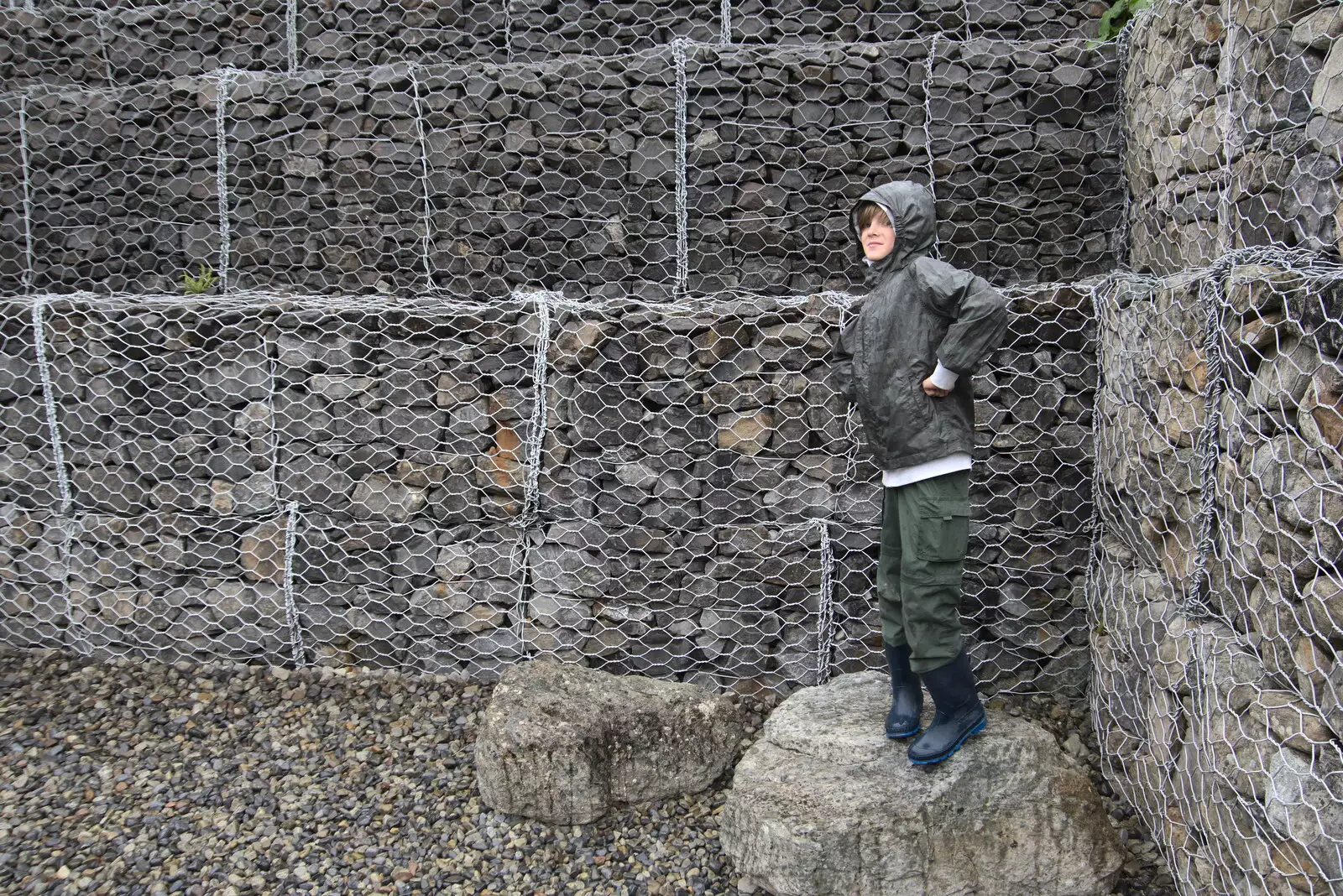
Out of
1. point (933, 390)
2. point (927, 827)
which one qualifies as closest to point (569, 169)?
point (933, 390)

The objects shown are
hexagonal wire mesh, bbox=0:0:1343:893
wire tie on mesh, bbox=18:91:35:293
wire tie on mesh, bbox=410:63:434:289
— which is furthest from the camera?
wire tie on mesh, bbox=18:91:35:293

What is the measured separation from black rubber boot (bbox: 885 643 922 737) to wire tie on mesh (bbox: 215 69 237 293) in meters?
3.37

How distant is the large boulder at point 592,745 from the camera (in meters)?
3.18

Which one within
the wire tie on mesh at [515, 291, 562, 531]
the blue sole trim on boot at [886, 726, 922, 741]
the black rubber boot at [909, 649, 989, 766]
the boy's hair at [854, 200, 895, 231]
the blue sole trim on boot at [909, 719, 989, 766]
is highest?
the boy's hair at [854, 200, 895, 231]

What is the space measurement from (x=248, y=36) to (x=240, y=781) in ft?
11.7

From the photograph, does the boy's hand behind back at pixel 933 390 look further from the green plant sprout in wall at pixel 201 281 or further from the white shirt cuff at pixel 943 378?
the green plant sprout in wall at pixel 201 281

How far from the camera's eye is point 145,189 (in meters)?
4.50

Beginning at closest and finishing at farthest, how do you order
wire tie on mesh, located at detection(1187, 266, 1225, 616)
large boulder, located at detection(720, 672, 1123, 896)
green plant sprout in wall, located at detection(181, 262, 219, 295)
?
wire tie on mesh, located at detection(1187, 266, 1225, 616), large boulder, located at detection(720, 672, 1123, 896), green plant sprout in wall, located at detection(181, 262, 219, 295)

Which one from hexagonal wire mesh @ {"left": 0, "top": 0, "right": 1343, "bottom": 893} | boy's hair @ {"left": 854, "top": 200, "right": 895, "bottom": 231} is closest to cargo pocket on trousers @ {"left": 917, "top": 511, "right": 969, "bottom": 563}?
hexagonal wire mesh @ {"left": 0, "top": 0, "right": 1343, "bottom": 893}

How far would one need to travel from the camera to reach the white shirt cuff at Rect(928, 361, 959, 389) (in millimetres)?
2604

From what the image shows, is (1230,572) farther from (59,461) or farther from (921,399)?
(59,461)

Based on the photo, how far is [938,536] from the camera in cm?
270

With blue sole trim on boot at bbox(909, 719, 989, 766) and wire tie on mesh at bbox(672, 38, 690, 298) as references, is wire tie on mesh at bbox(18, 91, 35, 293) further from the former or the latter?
blue sole trim on boot at bbox(909, 719, 989, 766)

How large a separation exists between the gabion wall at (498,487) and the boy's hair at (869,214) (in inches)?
32.5
